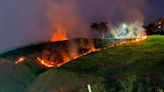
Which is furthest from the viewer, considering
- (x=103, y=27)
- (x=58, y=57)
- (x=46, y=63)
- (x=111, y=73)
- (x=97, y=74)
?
(x=103, y=27)

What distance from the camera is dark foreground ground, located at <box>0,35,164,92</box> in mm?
32188

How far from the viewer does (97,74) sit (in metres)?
36.6

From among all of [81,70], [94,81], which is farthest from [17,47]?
[94,81]

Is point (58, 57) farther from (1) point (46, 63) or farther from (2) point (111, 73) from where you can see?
(2) point (111, 73)

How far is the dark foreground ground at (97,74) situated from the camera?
106 ft

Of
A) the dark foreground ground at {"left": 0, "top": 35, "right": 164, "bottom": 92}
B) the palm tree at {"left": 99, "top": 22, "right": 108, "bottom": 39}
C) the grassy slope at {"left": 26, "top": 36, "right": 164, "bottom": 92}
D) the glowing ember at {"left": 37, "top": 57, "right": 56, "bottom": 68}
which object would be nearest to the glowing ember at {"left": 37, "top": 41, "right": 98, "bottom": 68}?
the glowing ember at {"left": 37, "top": 57, "right": 56, "bottom": 68}

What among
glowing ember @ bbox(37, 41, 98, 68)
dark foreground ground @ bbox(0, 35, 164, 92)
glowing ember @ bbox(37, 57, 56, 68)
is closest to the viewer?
dark foreground ground @ bbox(0, 35, 164, 92)

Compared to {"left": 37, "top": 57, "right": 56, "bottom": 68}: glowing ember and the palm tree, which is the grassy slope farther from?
the palm tree

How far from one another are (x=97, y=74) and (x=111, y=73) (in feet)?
4.10

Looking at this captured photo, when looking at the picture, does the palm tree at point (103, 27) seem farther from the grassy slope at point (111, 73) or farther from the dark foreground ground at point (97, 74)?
the dark foreground ground at point (97, 74)

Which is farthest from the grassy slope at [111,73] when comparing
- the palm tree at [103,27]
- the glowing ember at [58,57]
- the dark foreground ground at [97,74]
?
the palm tree at [103,27]

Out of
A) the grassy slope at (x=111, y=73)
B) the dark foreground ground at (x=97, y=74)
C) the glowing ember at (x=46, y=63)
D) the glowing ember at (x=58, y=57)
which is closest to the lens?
the grassy slope at (x=111, y=73)

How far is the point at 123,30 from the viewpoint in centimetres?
6469

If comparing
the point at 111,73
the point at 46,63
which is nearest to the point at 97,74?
the point at 111,73
